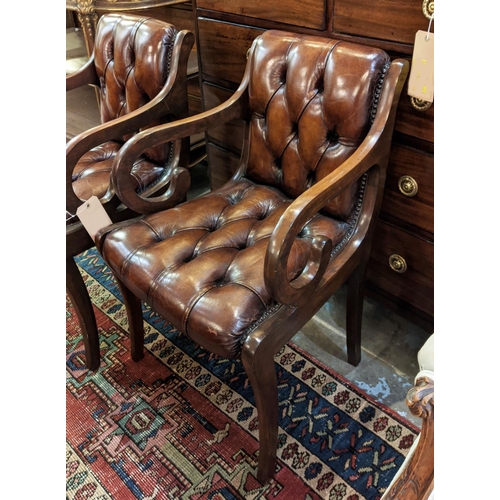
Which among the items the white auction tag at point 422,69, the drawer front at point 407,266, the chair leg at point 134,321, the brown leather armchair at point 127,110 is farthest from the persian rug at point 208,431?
the white auction tag at point 422,69

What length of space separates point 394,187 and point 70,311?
130 cm

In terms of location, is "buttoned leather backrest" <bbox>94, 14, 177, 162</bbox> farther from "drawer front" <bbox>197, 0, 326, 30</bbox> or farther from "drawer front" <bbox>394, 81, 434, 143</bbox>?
"drawer front" <bbox>394, 81, 434, 143</bbox>

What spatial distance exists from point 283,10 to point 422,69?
19.7 inches

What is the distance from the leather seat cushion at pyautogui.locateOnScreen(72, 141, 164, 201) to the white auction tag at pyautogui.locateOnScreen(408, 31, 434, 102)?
0.84m

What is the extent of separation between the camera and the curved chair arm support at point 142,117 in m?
1.29

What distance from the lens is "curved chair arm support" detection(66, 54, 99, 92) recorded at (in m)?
1.63

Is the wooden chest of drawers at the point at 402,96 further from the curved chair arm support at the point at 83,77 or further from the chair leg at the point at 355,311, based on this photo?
the curved chair arm support at the point at 83,77

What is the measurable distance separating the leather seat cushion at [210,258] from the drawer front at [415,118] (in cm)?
30

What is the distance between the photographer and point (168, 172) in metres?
1.53

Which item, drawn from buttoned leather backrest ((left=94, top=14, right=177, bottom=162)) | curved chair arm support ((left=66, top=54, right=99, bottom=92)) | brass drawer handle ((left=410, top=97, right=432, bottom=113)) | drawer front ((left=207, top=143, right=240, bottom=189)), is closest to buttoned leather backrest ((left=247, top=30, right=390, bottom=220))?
brass drawer handle ((left=410, top=97, right=432, bottom=113))

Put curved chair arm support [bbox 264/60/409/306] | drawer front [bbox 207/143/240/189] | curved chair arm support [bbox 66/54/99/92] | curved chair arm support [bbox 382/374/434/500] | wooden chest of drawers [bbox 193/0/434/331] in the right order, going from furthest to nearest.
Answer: drawer front [bbox 207/143/240/189], curved chair arm support [bbox 66/54/99/92], wooden chest of drawers [bbox 193/0/434/331], curved chair arm support [bbox 264/60/409/306], curved chair arm support [bbox 382/374/434/500]

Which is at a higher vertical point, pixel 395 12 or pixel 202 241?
pixel 395 12
